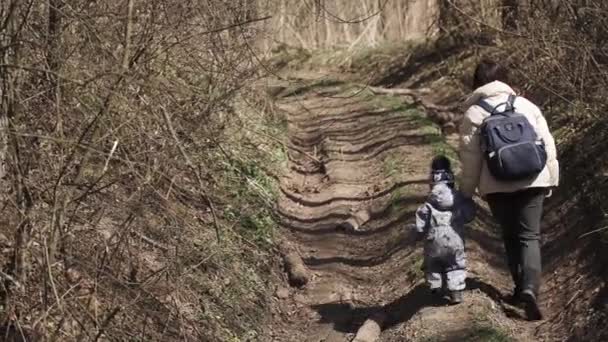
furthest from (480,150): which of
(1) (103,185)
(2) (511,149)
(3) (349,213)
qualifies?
(3) (349,213)

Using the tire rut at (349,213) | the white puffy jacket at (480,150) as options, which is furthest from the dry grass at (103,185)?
the white puffy jacket at (480,150)

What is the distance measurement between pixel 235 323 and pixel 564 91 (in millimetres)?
5994

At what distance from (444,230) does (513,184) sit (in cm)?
61

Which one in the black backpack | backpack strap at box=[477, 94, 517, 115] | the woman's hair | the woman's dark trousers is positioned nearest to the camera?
the black backpack

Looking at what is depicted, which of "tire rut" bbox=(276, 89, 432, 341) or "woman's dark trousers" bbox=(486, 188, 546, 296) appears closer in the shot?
"woman's dark trousers" bbox=(486, 188, 546, 296)

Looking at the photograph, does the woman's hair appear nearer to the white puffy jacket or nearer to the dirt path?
the white puffy jacket

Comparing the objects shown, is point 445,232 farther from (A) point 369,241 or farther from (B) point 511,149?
(A) point 369,241

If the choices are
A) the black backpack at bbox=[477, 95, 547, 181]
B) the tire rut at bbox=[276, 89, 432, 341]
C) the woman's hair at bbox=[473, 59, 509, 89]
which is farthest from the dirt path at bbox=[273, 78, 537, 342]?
the woman's hair at bbox=[473, 59, 509, 89]

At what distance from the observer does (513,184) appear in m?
8.31

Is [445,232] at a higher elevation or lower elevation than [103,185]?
lower

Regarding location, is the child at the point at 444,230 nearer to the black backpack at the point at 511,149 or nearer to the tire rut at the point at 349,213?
the black backpack at the point at 511,149

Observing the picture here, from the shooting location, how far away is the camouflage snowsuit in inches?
331

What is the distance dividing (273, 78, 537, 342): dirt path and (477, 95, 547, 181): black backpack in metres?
1.12

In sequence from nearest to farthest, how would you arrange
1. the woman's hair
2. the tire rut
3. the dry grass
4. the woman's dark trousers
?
the dry grass, the woman's dark trousers, the woman's hair, the tire rut
